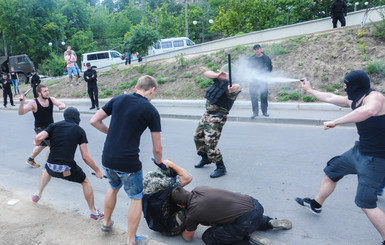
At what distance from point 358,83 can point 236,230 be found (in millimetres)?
1984

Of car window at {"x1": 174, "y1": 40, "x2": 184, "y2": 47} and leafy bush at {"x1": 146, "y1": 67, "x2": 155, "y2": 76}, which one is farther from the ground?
car window at {"x1": 174, "y1": 40, "x2": 184, "y2": 47}

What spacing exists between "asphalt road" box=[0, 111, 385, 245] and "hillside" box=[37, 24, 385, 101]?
351cm

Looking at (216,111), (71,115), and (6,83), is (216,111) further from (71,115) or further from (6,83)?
(6,83)

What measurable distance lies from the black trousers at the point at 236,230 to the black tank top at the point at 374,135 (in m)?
1.34

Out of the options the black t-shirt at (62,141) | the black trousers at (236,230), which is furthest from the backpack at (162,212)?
the black t-shirt at (62,141)

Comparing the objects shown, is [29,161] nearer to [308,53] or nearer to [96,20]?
[308,53]

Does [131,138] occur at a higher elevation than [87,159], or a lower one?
higher

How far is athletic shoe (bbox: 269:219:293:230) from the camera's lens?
373 centimetres

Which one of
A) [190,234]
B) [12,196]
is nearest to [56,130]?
[12,196]

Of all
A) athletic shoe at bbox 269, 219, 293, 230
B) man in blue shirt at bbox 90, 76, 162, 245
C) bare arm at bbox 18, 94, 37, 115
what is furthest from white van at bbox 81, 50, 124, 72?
athletic shoe at bbox 269, 219, 293, 230

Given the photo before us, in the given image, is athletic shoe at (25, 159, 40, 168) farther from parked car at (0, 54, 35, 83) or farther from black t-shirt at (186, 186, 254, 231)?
parked car at (0, 54, 35, 83)

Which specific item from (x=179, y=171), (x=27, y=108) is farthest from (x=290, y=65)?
(x=179, y=171)

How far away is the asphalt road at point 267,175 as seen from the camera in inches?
149

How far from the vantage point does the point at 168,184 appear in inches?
145
